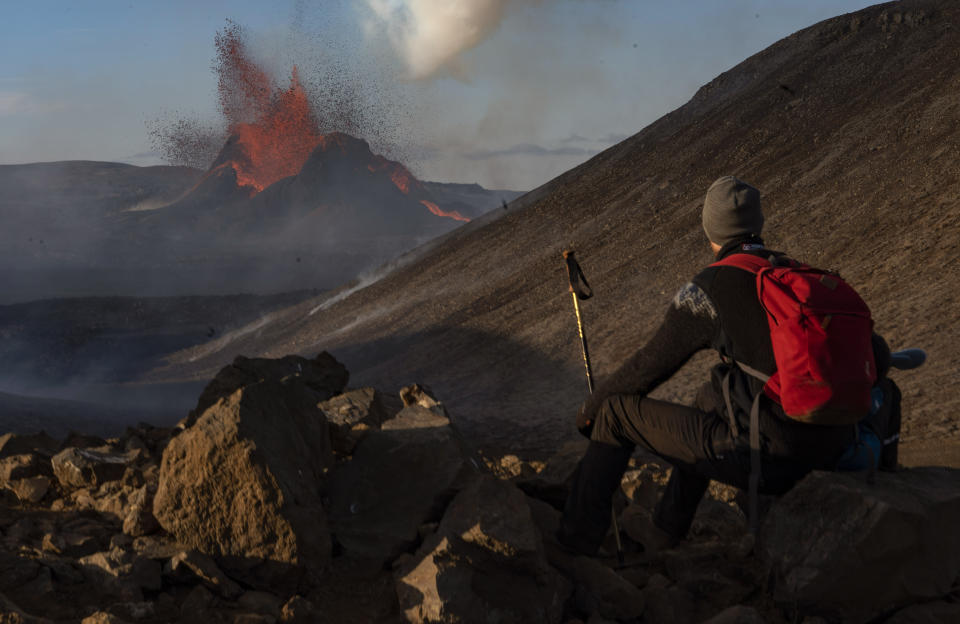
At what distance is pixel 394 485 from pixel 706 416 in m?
1.64

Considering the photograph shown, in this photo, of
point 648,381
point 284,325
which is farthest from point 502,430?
point 284,325

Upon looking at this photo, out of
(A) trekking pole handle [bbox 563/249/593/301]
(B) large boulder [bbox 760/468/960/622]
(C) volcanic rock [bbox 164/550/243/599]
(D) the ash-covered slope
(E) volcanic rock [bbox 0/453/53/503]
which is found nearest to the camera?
(B) large boulder [bbox 760/468/960/622]

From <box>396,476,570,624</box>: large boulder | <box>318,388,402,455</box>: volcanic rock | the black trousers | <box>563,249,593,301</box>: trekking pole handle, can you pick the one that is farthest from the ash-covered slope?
<box>396,476,570,624</box>: large boulder

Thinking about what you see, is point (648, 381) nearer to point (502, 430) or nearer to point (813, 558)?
point (813, 558)

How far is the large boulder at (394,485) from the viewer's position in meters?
3.80

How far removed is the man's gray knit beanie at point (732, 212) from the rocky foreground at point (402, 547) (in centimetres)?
97

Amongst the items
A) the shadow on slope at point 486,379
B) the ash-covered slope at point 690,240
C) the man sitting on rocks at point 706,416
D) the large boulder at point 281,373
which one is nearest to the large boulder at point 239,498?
the man sitting on rocks at point 706,416

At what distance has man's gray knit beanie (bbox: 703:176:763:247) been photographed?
3217 mm

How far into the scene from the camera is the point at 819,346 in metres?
2.76

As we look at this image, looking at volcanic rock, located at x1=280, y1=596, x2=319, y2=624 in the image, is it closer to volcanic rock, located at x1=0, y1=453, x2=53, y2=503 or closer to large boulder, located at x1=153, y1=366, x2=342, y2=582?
large boulder, located at x1=153, y1=366, x2=342, y2=582

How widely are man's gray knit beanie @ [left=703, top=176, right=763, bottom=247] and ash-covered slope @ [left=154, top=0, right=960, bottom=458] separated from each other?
173 inches

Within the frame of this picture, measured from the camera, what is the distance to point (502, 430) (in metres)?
10.2

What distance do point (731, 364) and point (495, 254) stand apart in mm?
17257

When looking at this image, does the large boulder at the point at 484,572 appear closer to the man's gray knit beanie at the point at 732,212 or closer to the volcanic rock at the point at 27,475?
the man's gray knit beanie at the point at 732,212
